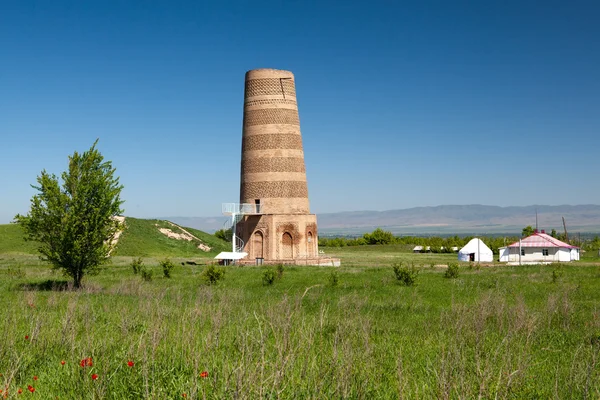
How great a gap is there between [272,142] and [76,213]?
1638cm

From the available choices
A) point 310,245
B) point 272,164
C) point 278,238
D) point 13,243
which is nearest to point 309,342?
point 272,164

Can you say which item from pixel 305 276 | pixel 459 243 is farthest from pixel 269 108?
pixel 459 243

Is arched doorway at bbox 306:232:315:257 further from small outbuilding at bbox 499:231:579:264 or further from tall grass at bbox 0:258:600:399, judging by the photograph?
small outbuilding at bbox 499:231:579:264

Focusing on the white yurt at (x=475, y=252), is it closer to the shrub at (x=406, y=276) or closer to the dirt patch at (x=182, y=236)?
the dirt patch at (x=182, y=236)

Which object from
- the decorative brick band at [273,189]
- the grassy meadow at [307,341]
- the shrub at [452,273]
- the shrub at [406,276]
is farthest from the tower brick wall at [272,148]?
the shrub at [406,276]

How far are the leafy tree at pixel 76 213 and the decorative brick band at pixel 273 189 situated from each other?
14893mm

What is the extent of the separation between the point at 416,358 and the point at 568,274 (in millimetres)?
22689

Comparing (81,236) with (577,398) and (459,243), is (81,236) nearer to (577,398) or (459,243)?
(577,398)

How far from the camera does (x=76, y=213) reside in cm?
2120

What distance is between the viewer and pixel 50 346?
958 centimetres

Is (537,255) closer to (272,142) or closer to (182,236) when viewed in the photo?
(272,142)

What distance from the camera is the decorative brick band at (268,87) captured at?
3662cm

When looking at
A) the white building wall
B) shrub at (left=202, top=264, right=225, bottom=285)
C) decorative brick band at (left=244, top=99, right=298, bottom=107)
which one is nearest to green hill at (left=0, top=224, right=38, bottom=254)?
decorative brick band at (left=244, top=99, right=298, bottom=107)

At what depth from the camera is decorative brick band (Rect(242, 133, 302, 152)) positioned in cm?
3591
